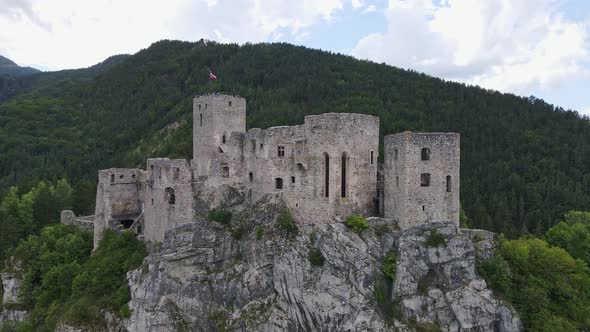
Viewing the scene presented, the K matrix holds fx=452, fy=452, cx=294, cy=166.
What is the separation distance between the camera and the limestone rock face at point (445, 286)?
108 ft

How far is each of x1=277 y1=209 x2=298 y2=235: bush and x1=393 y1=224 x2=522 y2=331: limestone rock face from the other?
877 cm

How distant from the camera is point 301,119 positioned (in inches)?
3620

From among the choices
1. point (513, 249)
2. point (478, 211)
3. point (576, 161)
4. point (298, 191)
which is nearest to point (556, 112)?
point (576, 161)

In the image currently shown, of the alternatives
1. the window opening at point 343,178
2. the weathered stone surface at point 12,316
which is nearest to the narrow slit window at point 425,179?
the window opening at point 343,178

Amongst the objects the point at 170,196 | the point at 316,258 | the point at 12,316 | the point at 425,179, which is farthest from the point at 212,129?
the point at 12,316

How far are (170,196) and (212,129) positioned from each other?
7.68 m

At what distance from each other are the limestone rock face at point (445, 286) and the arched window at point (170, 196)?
71.5 ft

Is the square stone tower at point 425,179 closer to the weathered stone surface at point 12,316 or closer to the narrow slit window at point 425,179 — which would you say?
the narrow slit window at point 425,179

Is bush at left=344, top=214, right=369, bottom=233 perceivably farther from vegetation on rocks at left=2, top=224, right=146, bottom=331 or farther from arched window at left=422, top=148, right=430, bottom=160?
vegetation on rocks at left=2, top=224, right=146, bottom=331

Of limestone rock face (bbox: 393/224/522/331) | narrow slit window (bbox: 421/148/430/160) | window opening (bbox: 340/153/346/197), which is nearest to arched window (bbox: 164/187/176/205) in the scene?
window opening (bbox: 340/153/346/197)

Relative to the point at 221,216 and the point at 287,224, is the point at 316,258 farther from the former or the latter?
the point at 221,216

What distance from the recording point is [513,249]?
3597cm

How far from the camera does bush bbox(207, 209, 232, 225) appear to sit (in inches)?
1614

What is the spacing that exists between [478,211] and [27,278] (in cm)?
6405
